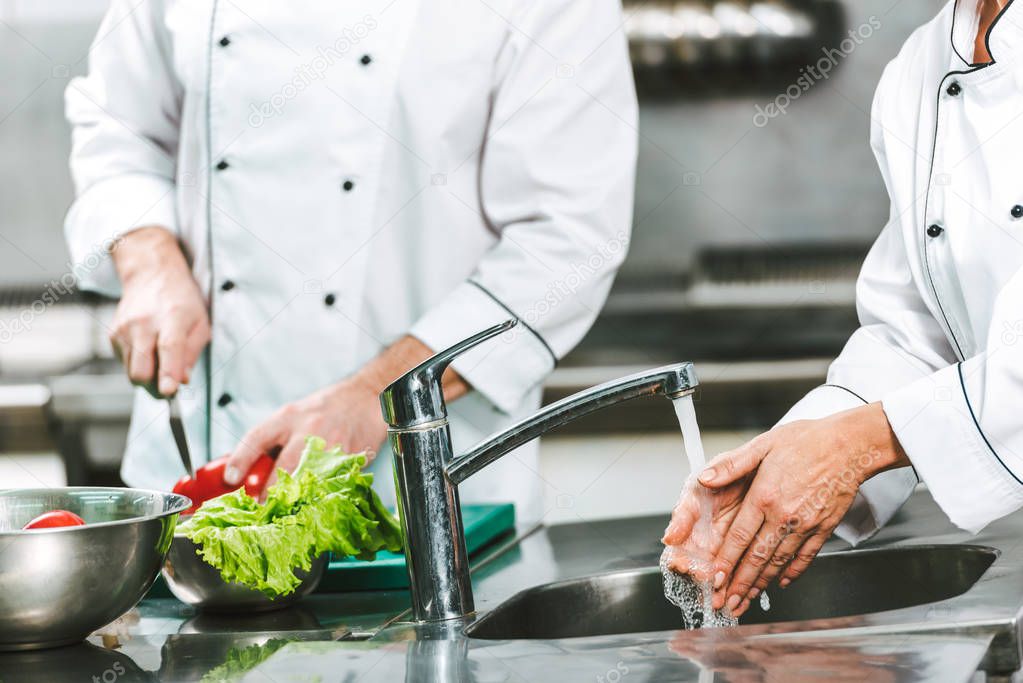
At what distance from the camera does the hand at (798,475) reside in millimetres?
923

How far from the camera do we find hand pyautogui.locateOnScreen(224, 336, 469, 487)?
1.22 metres

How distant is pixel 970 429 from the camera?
3.02ft

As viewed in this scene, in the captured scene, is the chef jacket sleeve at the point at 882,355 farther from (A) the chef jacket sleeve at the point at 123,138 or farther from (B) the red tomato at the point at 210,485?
(A) the chef jacket sleeve at the point at 123,138

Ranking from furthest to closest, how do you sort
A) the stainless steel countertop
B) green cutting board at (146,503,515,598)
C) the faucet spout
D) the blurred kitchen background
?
the blurred kitchen background < green cutting board at (146,503,515,598) < the faucet spout < the stainless steel countertop

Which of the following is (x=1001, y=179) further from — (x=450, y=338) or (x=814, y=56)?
(x=814, y=56)

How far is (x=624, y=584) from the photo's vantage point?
1.09m

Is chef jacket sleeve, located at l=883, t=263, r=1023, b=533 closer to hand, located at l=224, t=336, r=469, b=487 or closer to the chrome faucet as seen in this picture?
the chrome faucet

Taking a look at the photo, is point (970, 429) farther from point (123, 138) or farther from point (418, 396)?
point (123, 138)

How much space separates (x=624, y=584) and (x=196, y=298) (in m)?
0.75

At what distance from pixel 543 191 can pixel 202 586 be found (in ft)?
2.48

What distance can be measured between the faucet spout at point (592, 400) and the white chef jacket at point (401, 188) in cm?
57

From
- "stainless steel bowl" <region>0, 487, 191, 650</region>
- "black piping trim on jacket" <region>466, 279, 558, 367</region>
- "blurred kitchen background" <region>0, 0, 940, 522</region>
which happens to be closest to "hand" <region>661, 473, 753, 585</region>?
"stainless steel bowl" <region>0, 487, 191, 650</region>

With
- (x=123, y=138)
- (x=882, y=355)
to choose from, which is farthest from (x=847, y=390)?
(x=123, y=138)

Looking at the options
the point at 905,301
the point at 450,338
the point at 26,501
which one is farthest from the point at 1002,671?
the point at 450,338
